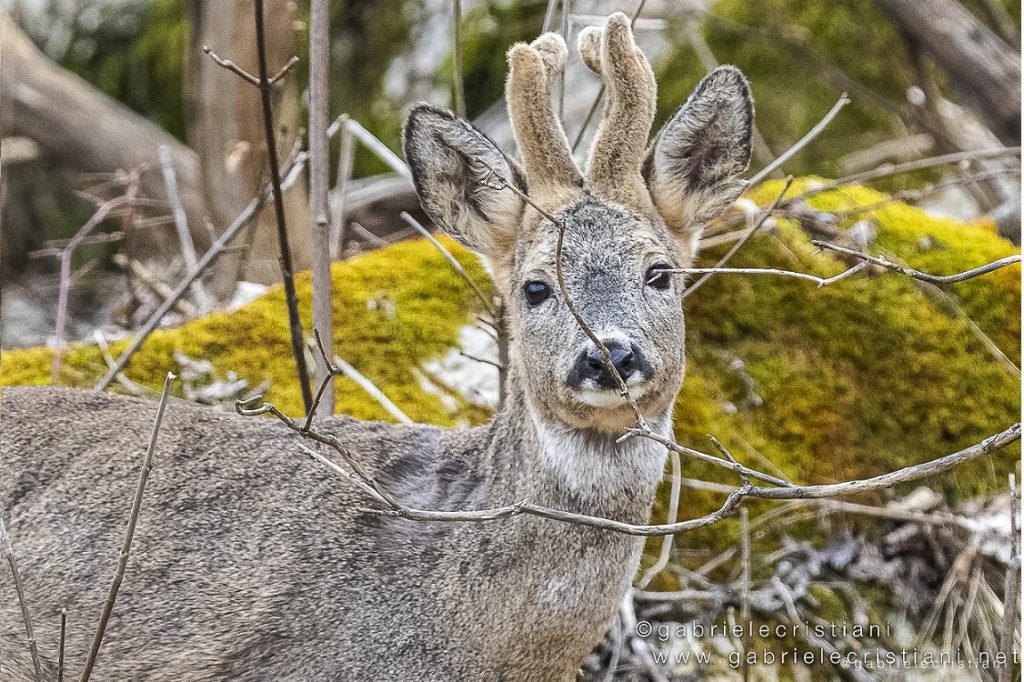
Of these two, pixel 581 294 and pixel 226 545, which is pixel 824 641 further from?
pixel 226 545

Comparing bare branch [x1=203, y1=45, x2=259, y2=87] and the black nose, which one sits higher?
bare branch [x1=203, y1=45, x2=259, y2=87]

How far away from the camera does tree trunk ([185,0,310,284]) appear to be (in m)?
7.89

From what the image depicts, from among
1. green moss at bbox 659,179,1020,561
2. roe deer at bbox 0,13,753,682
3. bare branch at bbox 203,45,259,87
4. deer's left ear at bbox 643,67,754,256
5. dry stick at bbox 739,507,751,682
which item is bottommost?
dry stick at bbox 739,507,751,682

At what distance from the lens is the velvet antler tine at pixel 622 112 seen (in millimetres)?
3490

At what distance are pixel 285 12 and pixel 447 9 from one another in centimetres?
256

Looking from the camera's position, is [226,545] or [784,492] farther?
[226,545]

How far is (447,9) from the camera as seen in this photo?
10148 millimetres

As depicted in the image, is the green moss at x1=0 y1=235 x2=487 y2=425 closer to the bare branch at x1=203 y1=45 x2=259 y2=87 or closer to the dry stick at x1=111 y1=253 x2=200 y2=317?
the dry stick at x1=111 y1=253 x2=200 y2=317

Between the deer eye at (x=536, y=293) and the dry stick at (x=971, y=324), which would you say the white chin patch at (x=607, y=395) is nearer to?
the deer eye at (x=536, y=293)

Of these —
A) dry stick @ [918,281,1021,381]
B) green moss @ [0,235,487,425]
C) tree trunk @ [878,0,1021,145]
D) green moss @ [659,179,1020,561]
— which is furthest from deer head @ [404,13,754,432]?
tree trunk @ [878,0,1021,145]

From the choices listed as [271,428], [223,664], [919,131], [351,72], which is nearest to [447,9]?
[351,72]

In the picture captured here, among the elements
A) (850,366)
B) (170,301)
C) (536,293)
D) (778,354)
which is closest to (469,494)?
(536,293)

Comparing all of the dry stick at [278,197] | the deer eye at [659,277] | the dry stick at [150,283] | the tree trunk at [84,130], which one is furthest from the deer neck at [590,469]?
the tree trunk at [84,130]

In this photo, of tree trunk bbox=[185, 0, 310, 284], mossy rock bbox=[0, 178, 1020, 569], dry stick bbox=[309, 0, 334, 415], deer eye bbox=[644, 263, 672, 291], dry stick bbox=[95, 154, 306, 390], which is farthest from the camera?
tree trunk bbox=[185, 0, 310, 284]
